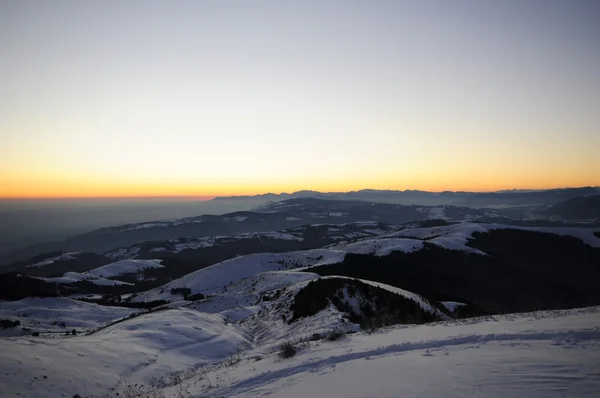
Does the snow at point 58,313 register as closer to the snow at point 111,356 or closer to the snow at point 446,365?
the snow at point 111,356

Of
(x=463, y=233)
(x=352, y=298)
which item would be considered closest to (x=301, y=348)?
(x=352, y=298)

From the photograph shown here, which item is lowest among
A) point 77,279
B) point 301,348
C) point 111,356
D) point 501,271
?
point 77,279

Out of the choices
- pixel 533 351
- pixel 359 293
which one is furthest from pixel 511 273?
pixel 533 351

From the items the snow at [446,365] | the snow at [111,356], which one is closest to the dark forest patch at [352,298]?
the snow at [111,356]

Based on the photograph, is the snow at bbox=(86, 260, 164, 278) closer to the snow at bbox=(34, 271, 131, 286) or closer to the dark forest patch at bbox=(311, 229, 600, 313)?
the snow at bbox=(34, 271, 131, 286)

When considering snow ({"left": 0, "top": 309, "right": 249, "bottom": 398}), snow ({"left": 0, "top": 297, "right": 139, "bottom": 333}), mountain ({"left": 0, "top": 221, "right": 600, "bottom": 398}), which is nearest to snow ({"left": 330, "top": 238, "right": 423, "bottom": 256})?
mountain ({"left": 0, "top": 221, "right": 600, "bottom": 398})

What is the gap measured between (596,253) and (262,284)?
454 ft

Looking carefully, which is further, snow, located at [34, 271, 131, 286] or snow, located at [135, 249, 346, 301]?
snow, located at [34, 271, 131, 286]

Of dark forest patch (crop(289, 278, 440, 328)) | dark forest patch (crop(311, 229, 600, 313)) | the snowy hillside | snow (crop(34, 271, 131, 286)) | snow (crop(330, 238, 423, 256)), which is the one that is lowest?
snow (crop(34, 271, 131, 286))

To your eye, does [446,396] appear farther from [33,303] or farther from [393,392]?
[33,303]

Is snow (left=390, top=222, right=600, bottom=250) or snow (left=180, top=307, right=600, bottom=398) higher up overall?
snow (left=180, top=307, right=600, bottom=398)

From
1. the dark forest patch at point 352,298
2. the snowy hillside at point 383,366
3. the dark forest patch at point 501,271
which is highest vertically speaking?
the snowy hillside at point 383,366

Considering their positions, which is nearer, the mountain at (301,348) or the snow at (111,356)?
the mountain at (301,348)

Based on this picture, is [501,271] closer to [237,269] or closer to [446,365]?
[237,269]
